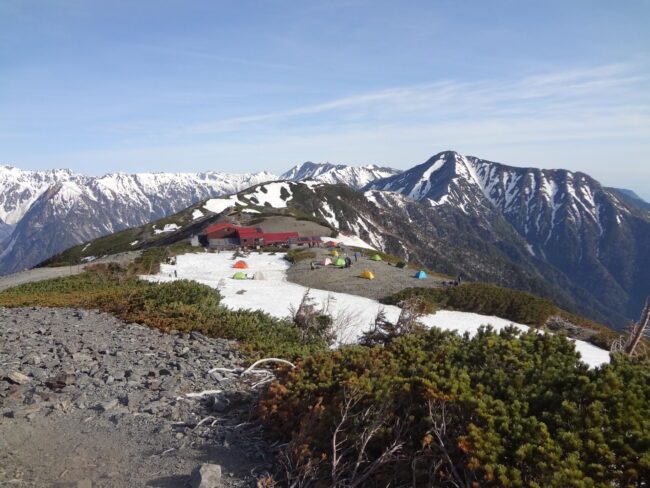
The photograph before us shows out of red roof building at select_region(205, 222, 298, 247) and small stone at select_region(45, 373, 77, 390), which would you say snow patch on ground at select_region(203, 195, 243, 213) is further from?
small stone at select_region(45, 373, 77, 390)

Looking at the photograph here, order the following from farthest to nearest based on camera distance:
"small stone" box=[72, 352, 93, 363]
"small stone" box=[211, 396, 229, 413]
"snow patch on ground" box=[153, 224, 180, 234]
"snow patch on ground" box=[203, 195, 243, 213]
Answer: "snow patch on ground" box=[203, 195, 243, 213] < "snow patch on ground" box=[153, 224, 180, 234] < "small stone" box=[72, 352, 93, 363] < "small stone" box=[211, 396, 229, 413]

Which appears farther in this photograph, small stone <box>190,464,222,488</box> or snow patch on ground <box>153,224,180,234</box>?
snow patch on ground <box>153,224,180,234</box>

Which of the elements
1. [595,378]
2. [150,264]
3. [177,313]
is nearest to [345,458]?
[595,378]

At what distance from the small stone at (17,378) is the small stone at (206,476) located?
5.03m

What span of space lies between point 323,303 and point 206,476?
44.5 feet

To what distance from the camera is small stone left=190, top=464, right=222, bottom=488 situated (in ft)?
15.6

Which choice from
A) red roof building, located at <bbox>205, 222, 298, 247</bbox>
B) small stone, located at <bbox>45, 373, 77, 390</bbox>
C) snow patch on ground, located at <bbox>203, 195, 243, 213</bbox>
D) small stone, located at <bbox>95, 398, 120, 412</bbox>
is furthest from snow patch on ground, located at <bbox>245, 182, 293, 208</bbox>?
small stone, located at <bbox>95, 398, 120, 412</bbox>

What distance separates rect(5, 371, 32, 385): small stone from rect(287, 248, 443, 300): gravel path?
20.7 meters

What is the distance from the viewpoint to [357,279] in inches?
1313

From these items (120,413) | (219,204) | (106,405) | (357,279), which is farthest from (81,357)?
(219,204)

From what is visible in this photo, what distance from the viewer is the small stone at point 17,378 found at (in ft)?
25.3

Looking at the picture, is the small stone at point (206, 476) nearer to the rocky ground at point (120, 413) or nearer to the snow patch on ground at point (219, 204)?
the rocky ground at point (120, 413)

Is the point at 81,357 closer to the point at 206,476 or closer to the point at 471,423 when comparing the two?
the point at 206,476

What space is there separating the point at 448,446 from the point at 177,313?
34.9 ft
